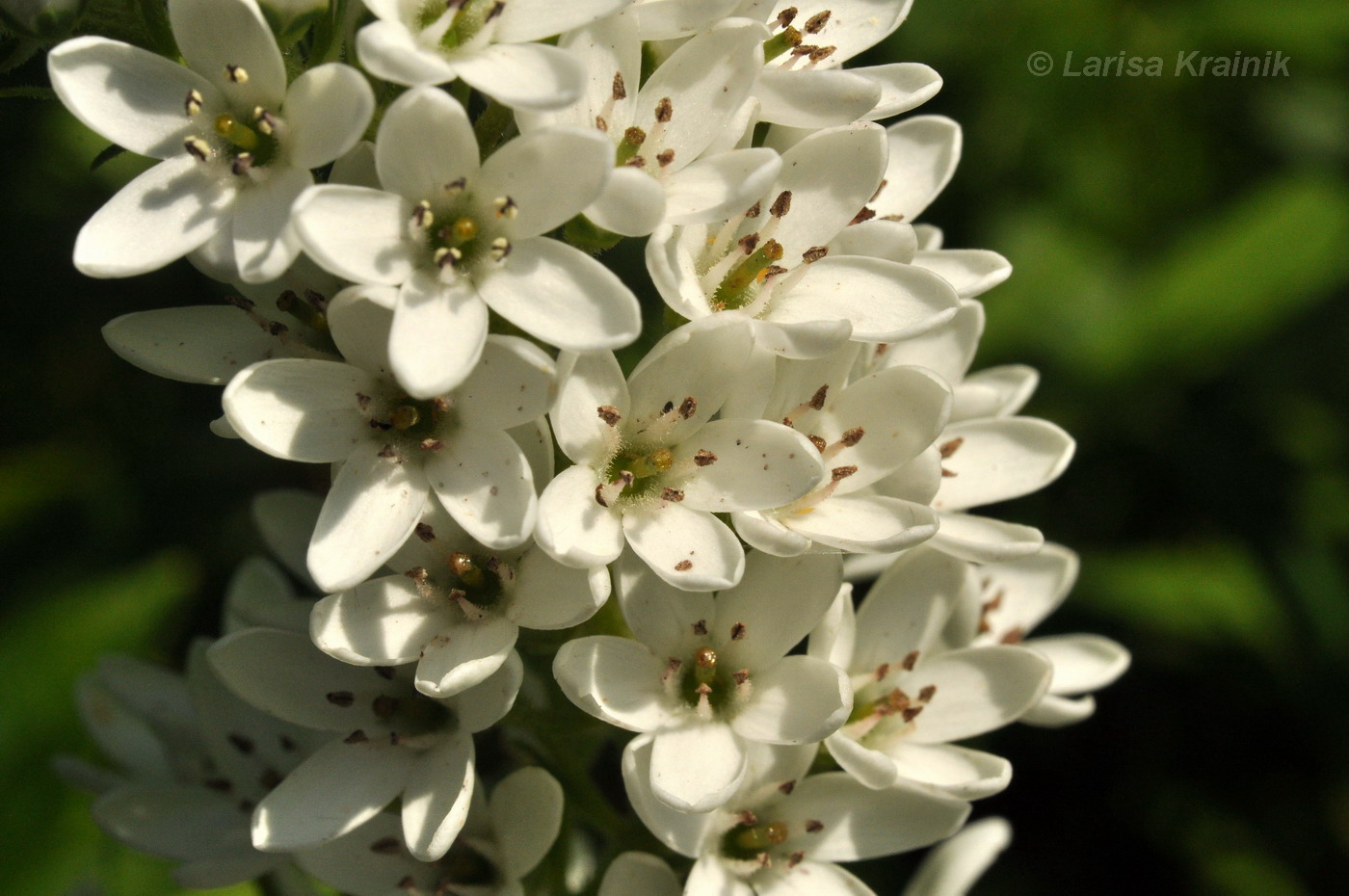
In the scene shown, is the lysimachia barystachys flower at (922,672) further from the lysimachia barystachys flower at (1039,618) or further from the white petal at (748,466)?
the white petal at (748,466)

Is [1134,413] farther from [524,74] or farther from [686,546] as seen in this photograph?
[524,74]

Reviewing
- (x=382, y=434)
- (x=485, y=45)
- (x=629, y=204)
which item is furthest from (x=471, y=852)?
(x=485, y=45)

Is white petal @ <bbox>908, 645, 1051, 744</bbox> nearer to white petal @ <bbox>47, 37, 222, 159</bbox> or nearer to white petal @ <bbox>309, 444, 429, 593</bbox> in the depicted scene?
white petal @ <bbox>309, 444, 429, 593</bbox>

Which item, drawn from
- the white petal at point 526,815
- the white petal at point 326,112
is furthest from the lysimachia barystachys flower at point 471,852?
the white petal at point 326,112

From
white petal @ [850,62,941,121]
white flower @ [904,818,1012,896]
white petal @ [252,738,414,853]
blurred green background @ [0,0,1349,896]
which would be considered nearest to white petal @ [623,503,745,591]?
white petal @ [252,738,414,853]

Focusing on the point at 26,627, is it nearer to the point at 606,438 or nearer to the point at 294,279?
the point at 294,279
